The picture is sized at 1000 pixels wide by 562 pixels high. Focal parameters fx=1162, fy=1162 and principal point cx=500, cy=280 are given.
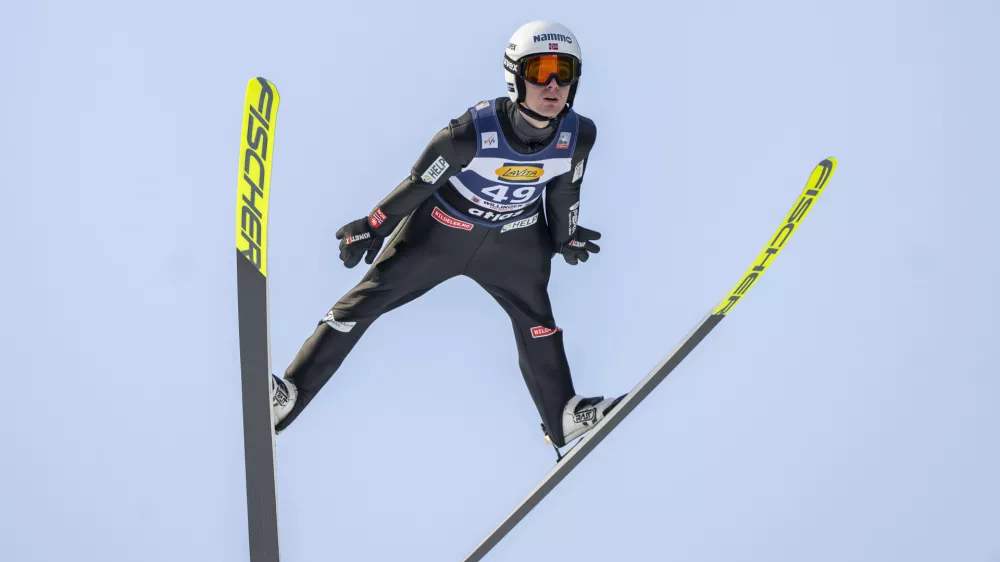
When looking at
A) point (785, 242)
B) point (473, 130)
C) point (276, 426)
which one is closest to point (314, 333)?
point (276, 426)

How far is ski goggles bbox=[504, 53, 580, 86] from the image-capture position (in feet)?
17.4

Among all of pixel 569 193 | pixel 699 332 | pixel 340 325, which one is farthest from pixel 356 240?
pixel 699 332

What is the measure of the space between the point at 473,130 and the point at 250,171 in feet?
4.35

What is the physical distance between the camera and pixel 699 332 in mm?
6137

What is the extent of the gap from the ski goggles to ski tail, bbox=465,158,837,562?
4.84 ft

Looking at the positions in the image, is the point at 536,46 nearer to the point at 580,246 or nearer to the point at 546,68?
the point at 546,68

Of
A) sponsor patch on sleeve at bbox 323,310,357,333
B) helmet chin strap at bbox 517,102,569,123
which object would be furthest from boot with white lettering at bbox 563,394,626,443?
helmet chin strap at bbox 517,102,569,123

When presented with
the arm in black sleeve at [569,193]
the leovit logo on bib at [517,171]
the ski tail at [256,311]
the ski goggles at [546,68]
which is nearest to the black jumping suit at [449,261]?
the arm in black sleeve at [569,193]

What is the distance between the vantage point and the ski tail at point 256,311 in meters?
4.44

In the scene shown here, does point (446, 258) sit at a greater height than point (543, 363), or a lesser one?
greater

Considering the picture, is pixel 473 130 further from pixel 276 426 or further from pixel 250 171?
pixel 276 426

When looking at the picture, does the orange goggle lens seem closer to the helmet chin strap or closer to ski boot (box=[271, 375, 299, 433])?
the helmet chin strap

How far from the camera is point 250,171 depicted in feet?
14.8

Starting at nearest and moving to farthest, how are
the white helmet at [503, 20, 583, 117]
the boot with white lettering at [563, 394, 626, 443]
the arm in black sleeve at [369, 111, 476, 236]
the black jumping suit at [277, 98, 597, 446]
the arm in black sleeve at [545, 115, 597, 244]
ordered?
the white helmet at [503, 20, 583, 117] < the arm in black sleeve at [369, 111, 476, 236] < the arm in black sleeve at [545, 115, 597, 244] < the black jumping suit at [277, 98, 597, 446] < the boot with white lettering at [563, 394, 626, 443]
